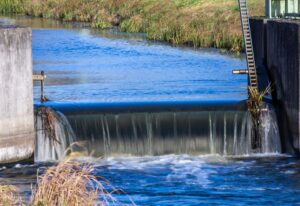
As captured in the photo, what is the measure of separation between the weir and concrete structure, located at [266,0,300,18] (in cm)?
355

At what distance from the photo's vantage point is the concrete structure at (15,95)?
18.5m

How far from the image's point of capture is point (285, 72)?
21.0m

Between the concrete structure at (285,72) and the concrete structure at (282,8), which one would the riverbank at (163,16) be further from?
the concrete structure at (285,72)

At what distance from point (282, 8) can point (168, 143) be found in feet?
18.0

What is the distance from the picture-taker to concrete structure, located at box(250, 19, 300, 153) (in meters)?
20.1

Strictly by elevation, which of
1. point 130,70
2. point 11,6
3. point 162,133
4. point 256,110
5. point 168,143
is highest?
point 11,6

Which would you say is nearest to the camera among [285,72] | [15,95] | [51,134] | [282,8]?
[15,95]

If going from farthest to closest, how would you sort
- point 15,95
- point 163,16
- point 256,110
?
point 163,16 < point 256,110 < point 15,95

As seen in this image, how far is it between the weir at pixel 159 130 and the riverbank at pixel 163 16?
14.6 m

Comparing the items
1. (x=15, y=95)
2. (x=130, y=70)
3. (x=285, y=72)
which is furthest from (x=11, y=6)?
(x=15, y=95)

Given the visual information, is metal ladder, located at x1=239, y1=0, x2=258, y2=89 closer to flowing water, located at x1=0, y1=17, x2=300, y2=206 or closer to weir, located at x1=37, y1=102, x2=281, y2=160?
flowing water, located at x1=0, y1=17, x2=300, y2=206

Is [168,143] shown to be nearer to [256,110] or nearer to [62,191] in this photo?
[256,110]

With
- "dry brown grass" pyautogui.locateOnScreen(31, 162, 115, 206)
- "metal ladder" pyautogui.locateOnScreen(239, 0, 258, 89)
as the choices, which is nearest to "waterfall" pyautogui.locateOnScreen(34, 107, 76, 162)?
"metal ladder" pyautogui.locateOnScreen(239, 0, 258, 89)

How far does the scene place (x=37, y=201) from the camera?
10.6m
